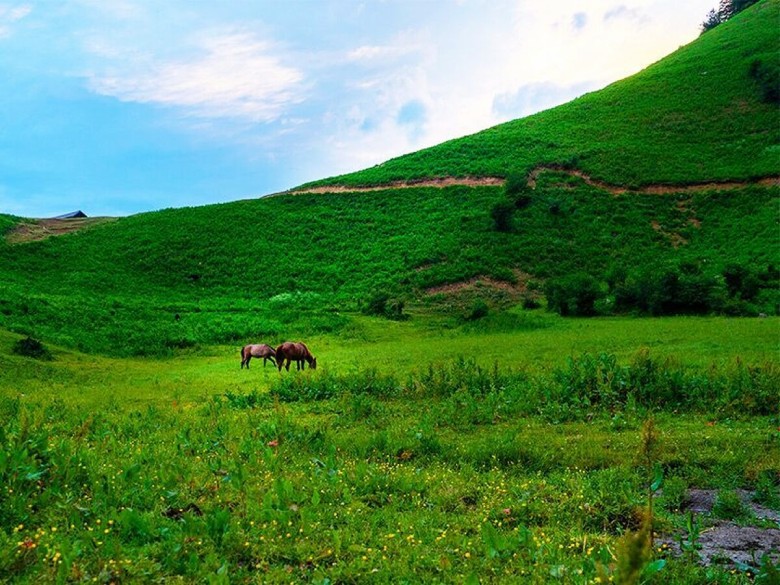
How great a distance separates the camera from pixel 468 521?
6.27 m

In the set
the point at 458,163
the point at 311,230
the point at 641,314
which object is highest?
the point at 458,163

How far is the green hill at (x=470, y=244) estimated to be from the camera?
30844mm

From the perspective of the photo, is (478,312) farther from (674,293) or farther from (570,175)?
(570,175)

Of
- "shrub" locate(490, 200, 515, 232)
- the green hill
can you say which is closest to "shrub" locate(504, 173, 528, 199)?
the green hill

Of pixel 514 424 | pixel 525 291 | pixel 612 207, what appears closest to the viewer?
pixel 514 424

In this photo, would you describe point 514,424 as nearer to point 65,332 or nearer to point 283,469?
point 283,469

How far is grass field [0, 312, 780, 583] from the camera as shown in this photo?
5207 millimetres

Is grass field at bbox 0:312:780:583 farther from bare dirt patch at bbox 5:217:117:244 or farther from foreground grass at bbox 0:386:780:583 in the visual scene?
bare dirt patch at bbox 5:217:117:244

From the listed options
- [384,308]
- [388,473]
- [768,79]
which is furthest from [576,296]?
[768,79]

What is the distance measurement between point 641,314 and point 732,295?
4.66m

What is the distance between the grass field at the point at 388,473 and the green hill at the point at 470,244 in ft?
49.8

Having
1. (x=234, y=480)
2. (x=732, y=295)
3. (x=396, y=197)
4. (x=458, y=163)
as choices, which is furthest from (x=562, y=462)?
(x=458, y=163)

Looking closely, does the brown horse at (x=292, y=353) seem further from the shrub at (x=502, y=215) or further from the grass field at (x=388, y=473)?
the shrub at (x=502, y=215)

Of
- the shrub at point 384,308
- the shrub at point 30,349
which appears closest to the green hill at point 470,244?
the shrub at point 384,308
